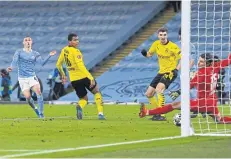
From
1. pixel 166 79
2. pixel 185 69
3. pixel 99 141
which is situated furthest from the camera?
pixel 166 79

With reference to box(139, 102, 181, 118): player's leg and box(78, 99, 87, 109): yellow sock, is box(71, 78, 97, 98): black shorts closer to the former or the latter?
box(78, 99, 87, 109): yellow sock

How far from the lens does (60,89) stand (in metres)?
35.6

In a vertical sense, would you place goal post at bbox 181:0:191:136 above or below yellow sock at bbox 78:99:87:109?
above

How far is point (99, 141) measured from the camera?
1277 cm

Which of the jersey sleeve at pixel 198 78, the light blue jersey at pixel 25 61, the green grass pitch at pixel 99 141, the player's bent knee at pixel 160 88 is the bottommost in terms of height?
the green grass pitch at pixel 99 141

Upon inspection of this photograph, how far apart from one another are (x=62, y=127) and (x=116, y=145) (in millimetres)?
4365

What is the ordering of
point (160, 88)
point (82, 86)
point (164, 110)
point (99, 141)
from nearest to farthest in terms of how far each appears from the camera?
point (99, 141) < point (164, 110) < point (160, 88) < point (82, 86)

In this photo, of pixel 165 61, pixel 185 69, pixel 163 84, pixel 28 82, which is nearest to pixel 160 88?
pixel 163 84

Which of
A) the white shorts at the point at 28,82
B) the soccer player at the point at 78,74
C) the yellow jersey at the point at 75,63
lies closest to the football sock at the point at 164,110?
the soccer player at the point at 78,74

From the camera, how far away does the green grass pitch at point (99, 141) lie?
10.6 m

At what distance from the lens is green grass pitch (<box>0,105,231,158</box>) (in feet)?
34.9

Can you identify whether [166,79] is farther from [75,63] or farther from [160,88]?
[75,63]

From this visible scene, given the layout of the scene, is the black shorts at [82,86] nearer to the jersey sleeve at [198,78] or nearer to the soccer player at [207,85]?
the soccer player at [207,85]

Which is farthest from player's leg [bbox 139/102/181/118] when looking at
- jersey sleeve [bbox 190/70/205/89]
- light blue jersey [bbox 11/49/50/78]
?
light blue jersey [bbox 11/49/50/78]
